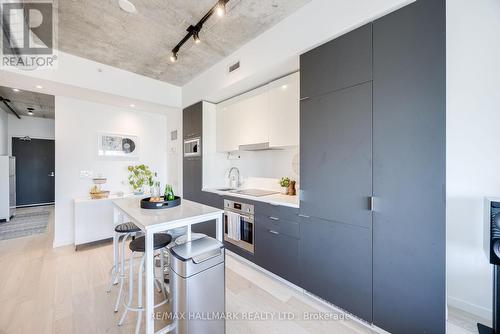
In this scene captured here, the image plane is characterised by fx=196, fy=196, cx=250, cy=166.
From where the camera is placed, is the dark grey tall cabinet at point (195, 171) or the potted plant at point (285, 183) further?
the dark grey tall cabinet at point (195, 171)

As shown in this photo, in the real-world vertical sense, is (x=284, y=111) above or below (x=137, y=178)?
above

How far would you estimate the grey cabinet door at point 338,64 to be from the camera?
5.06 ft

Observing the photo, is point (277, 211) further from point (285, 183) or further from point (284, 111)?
point (284, 111)

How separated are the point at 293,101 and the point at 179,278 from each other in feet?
6.62

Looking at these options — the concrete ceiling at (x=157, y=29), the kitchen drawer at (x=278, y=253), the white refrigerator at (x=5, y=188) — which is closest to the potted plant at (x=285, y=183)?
the kitchen drawer at (x=278, y=253)

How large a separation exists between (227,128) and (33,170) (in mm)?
7042

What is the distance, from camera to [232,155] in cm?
364

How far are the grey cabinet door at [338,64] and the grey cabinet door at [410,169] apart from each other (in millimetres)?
78

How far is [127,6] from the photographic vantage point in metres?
1.85

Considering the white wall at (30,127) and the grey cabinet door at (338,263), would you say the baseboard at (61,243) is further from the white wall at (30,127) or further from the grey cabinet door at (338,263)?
the white wall at (30,127)

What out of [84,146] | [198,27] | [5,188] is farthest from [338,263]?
[5,188]

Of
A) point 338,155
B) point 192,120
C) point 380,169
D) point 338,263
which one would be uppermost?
point 192,120

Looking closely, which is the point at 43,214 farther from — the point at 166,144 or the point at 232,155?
the point at 232,155

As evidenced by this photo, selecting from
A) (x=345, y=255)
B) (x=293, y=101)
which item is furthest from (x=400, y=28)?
(x=345, y=255)
